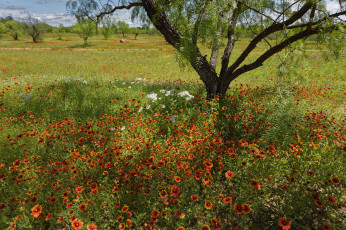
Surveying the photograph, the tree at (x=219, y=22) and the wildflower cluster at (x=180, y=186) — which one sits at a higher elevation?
the tree at (x=219, y=22)

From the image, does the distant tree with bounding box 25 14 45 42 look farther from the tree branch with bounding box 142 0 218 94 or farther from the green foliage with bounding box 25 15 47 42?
the tree branch with bounding box 142 0 218 94

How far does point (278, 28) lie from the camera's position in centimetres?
361

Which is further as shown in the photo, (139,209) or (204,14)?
(204,14)

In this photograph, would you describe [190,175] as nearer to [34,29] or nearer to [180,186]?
[180,186]

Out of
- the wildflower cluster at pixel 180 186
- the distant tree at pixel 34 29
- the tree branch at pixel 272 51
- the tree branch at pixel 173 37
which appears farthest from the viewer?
the distant tree at pixel 34 29

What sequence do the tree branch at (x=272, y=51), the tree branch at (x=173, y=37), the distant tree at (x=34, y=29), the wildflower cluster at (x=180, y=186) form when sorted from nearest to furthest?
the wildflower cluster at (x=180, y=186)
the tree branch at (x=272, y=51)
the tree branch at (x=173, y=37)
the distant tree at (x=34, y=29)

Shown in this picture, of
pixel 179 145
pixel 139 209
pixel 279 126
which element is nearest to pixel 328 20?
pixel 279 126

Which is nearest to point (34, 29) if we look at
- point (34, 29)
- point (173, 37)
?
point (34, 29)

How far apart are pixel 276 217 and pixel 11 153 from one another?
4569 millimetres

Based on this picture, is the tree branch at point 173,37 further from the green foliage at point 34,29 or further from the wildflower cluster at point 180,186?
the green foliage at point 34,29

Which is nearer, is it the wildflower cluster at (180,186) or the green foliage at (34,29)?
the wildflower cluster at (180,186)

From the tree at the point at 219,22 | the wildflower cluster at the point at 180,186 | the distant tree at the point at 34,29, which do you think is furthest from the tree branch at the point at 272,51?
the distant tree at the point at 34,29

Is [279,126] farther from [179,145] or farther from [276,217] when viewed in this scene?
[179,145]

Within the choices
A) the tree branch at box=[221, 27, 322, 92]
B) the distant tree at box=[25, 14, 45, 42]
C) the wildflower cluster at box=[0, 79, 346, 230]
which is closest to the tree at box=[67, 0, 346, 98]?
the tree branch at box=[221, 27, 322, 92]
